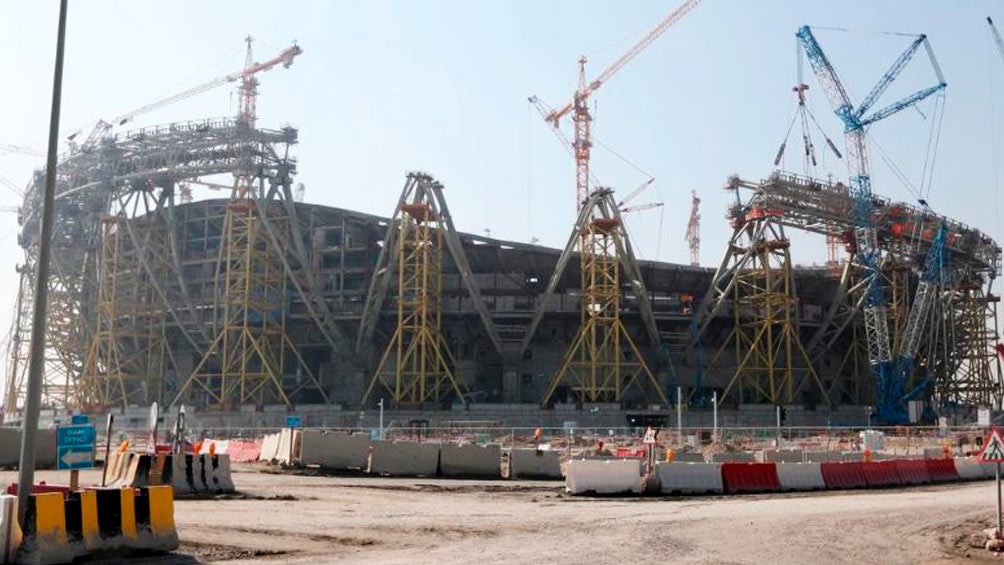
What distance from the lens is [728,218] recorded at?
291 feet

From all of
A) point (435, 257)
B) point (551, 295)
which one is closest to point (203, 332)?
point (435, 257)

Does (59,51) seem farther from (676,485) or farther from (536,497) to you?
(676,485)

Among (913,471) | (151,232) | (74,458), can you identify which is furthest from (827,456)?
(151,232)

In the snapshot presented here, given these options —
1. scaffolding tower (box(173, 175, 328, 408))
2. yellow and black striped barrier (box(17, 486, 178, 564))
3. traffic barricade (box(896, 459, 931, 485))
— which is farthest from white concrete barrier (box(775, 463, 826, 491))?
scaffolding tower (box(173, 175, 328, 408))

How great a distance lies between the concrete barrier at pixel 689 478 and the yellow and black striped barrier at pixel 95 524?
16.4 m

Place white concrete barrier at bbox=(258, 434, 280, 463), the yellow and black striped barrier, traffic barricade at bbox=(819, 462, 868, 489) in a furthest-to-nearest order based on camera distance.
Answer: white concrete barrier at bbox=(258, 434, 280, 463)
traffic barricade at bbox=(819, 462, 868, 489)
the yellow and black striped barrier

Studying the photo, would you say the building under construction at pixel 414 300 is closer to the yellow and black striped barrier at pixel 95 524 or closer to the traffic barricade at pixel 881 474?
the traffic barricade at pixel 881 474

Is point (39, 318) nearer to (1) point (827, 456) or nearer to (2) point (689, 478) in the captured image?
(2) point (689, 478)

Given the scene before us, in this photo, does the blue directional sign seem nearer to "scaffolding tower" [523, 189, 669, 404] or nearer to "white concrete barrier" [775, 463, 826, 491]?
"white concrete barrier" [775, 463, 826, 491]

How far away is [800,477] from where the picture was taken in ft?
101

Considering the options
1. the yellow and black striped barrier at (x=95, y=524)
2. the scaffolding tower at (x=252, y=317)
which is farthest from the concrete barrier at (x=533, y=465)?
the scaffolding tower at (x=252, y=317)

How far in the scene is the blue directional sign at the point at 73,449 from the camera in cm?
1465

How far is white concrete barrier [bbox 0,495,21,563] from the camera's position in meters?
13.4

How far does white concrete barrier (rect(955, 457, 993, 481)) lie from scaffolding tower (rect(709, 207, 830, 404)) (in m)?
46.4
